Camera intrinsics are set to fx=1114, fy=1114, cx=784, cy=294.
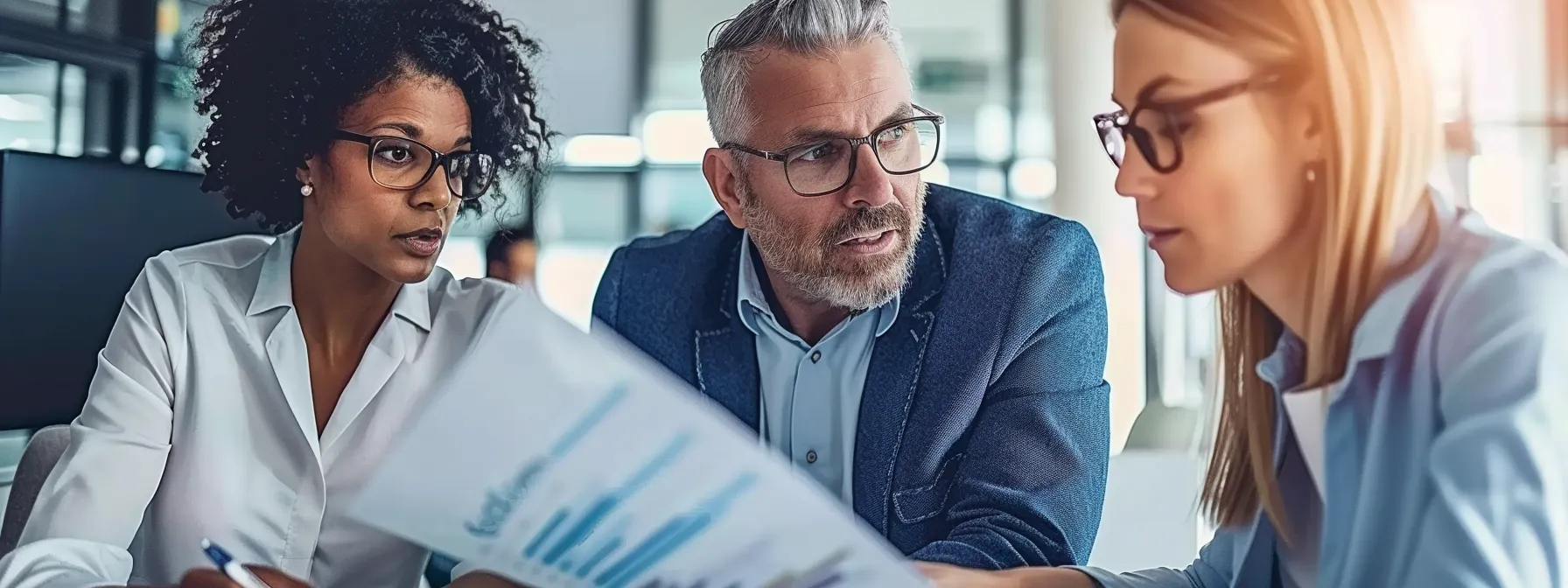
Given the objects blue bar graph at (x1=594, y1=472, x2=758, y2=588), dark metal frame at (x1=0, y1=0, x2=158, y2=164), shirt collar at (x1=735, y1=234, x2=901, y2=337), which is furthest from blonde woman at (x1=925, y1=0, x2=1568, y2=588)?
dark metal frame at (x1=0, y1=0, x2=158, y2=164)

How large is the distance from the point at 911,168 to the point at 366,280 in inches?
15.6

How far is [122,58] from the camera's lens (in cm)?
80

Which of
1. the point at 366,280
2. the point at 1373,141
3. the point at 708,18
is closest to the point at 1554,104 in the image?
the point at 1373,141

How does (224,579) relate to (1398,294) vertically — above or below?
below

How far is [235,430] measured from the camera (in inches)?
30.3

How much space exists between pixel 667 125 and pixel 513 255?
0.15 meters

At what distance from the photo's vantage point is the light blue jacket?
388mm

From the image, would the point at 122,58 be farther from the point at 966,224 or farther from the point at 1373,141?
the point at 1373,141

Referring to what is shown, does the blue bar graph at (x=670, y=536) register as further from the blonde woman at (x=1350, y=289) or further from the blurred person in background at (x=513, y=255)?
the blurred person in background at (x=513, y=255)

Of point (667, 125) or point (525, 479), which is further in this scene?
point (667, 125)

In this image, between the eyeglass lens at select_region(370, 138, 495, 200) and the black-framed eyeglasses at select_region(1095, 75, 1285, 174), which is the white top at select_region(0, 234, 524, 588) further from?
the black-framed eyeglasses at select_region(1095, 75, 1285, 174)

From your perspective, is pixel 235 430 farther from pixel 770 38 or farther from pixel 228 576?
pixel 770 38

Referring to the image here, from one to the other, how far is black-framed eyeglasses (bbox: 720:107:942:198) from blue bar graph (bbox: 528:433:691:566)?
1.03 feet

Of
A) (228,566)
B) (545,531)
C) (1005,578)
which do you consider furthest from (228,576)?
(1005,578)
